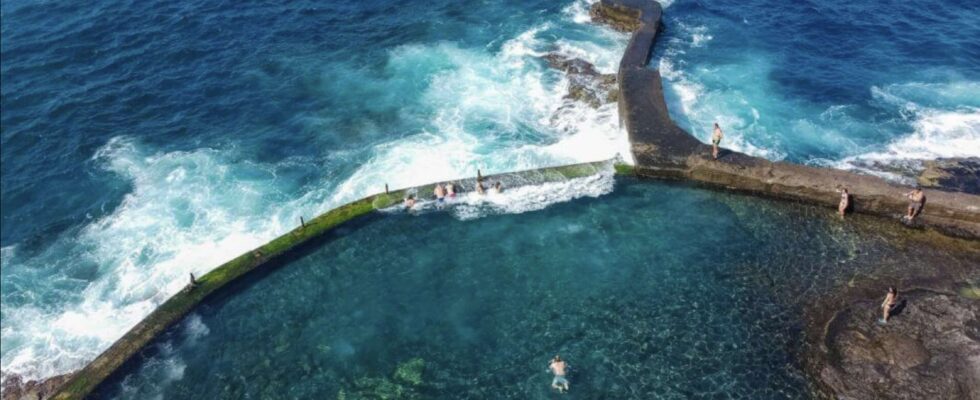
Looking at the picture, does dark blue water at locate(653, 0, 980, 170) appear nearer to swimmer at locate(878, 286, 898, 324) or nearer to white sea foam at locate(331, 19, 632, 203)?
white sea foam at locate(331, 19, 632, 203)

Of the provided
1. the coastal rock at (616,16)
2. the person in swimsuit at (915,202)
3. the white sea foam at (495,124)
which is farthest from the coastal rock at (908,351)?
the coastal rock at (616,16)

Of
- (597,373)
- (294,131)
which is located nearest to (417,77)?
(294,131)

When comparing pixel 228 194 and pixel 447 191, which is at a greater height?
pixel 447 191

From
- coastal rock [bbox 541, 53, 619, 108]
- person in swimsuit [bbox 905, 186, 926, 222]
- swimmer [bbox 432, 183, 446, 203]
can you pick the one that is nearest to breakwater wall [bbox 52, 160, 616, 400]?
swimmer [bbox 432, 183, 446, 203]

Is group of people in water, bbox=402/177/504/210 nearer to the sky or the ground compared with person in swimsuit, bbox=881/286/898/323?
nearer to the ground

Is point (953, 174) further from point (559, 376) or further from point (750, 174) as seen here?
point (559, 376)

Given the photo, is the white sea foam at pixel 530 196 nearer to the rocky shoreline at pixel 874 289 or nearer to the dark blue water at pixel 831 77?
the rocky shoreline at pixel 874 289

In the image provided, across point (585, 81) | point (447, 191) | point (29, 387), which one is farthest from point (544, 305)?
point (29, 387)
